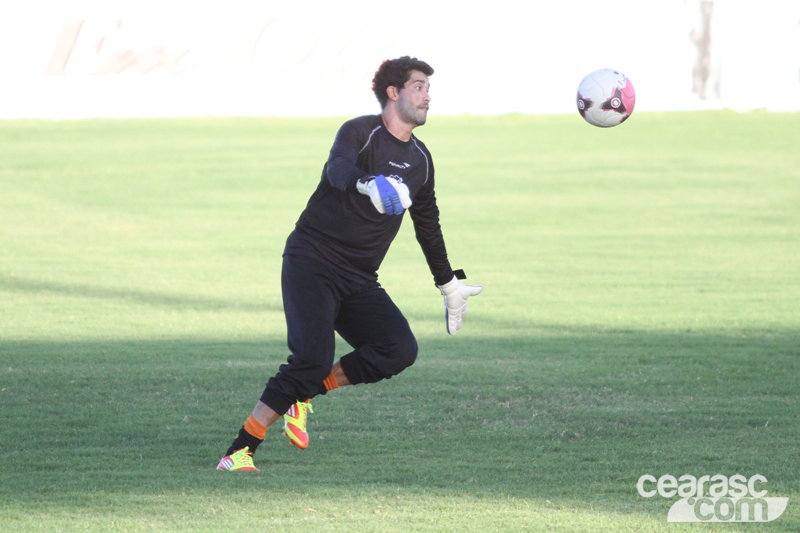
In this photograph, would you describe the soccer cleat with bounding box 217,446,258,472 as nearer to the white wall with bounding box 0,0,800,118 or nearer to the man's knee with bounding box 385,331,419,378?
the man's knee with bounding box 385,331,419,378

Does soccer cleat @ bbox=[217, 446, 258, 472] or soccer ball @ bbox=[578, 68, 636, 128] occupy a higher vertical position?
soccer ball @ bbox=[578, 68, 636, 128]

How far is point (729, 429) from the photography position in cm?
650

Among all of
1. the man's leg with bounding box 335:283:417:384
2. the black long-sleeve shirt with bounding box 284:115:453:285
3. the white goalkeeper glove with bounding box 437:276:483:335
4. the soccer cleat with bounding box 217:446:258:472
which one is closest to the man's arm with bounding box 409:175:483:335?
the white goalkeeper glove with bounding box 437:276:483:335

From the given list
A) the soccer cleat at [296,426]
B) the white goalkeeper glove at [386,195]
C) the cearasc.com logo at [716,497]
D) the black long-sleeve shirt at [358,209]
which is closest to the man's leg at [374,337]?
the black long-sleeve shirt at [358,209]

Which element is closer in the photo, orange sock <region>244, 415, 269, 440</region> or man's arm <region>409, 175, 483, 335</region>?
orange sock <region>244, 415, 269, 440</region>

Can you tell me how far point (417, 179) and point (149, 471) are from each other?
2.14 m

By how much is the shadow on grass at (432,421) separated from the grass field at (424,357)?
25 mm

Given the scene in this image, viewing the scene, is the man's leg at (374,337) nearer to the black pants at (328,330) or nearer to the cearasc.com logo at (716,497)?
the black pants at (328,330)

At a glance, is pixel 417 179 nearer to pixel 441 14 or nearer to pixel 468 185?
pixel 468 185

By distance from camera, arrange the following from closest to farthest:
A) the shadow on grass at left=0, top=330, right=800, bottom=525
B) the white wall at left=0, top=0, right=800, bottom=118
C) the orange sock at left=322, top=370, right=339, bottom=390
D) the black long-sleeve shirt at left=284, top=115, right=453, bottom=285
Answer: the shadow on grass at left=0, top=330, right=800, bottom=525 < the black long-sleeve shirt at left=284, top=115, right=453, bottom=285 < the orange sock at left=322, top=370, right=339, bottom=390 < the white wall at left=0, top=0, right=800, bottom=118

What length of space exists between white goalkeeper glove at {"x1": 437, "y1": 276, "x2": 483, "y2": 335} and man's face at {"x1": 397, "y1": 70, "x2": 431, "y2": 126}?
1206 millimetres

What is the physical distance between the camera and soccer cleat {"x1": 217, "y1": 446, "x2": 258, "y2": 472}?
18.2 ft

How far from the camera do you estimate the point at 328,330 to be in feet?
18.3

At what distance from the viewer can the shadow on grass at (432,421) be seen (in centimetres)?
544
